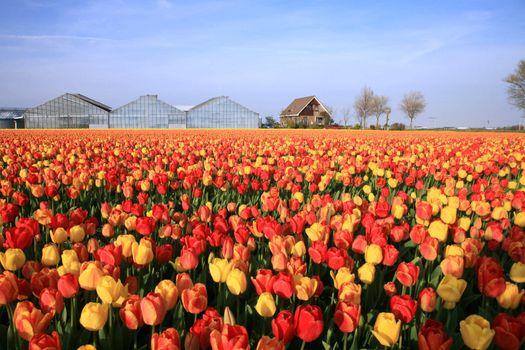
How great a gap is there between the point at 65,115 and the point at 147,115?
389 inches

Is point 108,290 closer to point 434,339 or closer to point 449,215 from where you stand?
point 434,339

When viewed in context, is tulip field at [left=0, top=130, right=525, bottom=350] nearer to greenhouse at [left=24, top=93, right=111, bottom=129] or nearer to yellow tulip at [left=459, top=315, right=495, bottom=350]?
yellow tulip at [left=459, top=315, right=495, bottom=350]

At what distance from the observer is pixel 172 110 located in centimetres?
5606

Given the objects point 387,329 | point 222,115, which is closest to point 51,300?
point 387,329

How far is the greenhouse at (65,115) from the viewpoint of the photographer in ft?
175

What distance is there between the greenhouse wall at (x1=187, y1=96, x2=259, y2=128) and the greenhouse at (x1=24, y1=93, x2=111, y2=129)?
455 inches

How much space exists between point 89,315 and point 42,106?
58695 mm

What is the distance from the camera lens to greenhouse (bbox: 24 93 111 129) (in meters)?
53.2

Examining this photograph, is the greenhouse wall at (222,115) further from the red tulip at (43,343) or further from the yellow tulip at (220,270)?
the red tulip at (43,343)

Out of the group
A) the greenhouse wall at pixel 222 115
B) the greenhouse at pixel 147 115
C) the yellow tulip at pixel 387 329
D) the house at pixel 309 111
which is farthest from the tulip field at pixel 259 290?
the house at pixel 309 111

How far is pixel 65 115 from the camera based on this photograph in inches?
2110

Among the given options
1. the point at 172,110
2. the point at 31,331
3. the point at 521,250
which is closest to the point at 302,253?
the point at 521,250

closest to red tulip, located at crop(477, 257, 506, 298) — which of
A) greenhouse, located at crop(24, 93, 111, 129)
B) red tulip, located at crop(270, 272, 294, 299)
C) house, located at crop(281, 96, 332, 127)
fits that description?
red tulip, located at crop(270, 272, 294, 299)

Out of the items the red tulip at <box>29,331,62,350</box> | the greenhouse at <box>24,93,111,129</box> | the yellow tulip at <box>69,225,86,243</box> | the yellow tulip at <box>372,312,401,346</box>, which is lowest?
the yellow tulip at <box>372,312,401,346</box>
